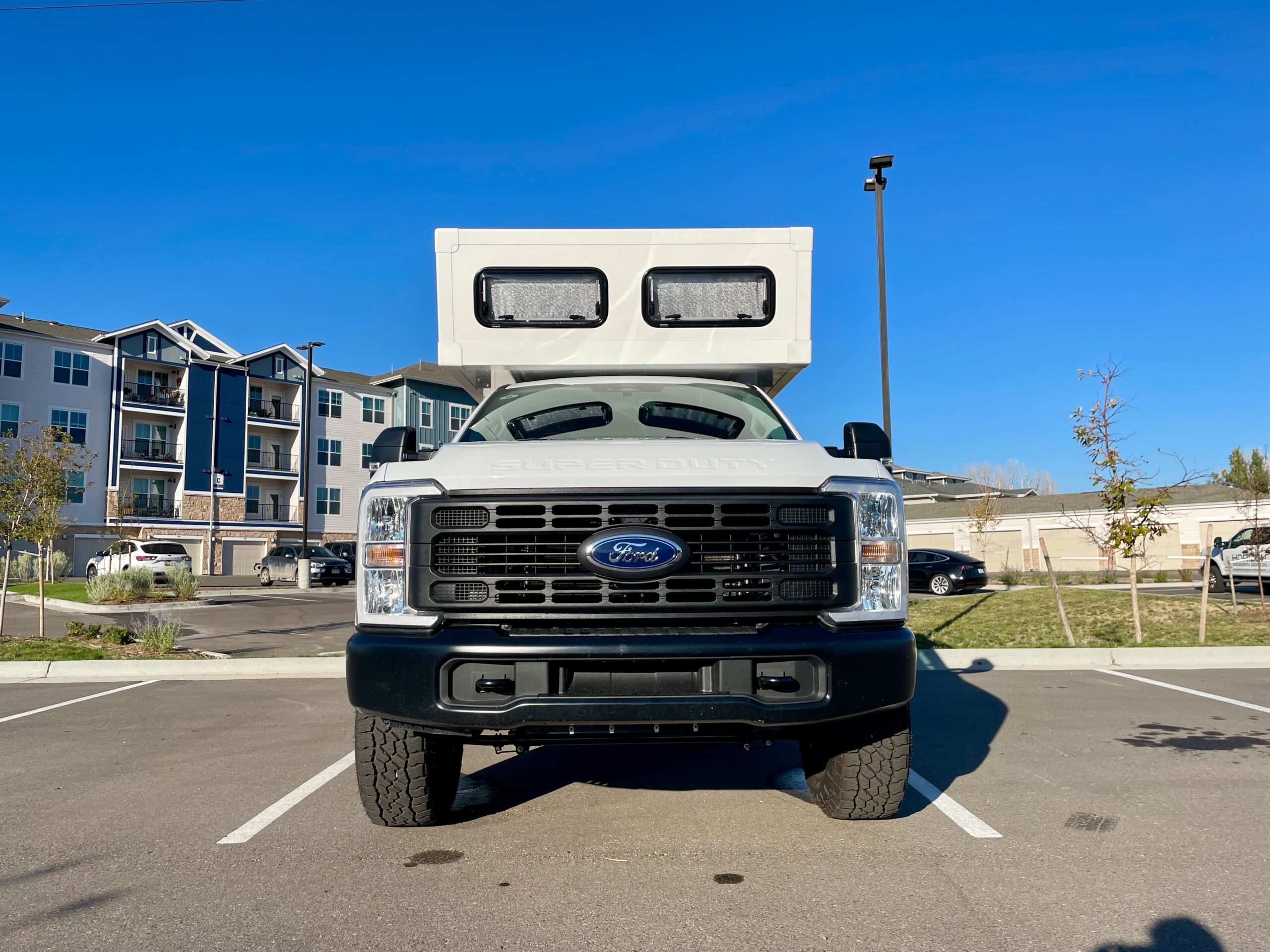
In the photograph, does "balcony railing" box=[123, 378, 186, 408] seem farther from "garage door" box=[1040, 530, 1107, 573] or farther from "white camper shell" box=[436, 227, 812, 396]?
"white camper shell" box=[436, 227, 812, 396]

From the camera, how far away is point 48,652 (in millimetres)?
11211

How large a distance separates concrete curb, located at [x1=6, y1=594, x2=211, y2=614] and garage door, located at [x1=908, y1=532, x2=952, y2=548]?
35513 mm

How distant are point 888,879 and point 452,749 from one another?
190cm

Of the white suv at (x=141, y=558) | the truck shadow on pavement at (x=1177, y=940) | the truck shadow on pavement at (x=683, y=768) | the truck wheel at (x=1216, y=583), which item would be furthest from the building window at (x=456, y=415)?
the truck shadow on pavement at (x=1177, y=940)

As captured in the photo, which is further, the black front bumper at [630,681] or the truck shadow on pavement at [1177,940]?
the black front bumper at [630,681]

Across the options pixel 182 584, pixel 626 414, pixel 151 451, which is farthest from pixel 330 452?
pixel 626 414

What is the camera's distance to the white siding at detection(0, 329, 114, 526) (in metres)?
43.3

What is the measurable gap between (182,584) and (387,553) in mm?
21428

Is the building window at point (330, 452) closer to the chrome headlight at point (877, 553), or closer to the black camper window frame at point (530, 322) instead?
the black camper window frame at point (530, 322)

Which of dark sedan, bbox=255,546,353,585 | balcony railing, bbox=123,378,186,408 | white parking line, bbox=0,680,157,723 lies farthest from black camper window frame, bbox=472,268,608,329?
balcony railing, bbox=123,378,186,408

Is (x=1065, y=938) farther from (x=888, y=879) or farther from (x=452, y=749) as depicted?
(x=452, y=749)

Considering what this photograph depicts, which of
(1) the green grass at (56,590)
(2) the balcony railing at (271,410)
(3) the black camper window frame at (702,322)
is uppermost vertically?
(2) the balcony railing at (271,410)

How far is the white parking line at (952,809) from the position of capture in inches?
160

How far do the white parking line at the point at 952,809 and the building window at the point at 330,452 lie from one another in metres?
51.8
